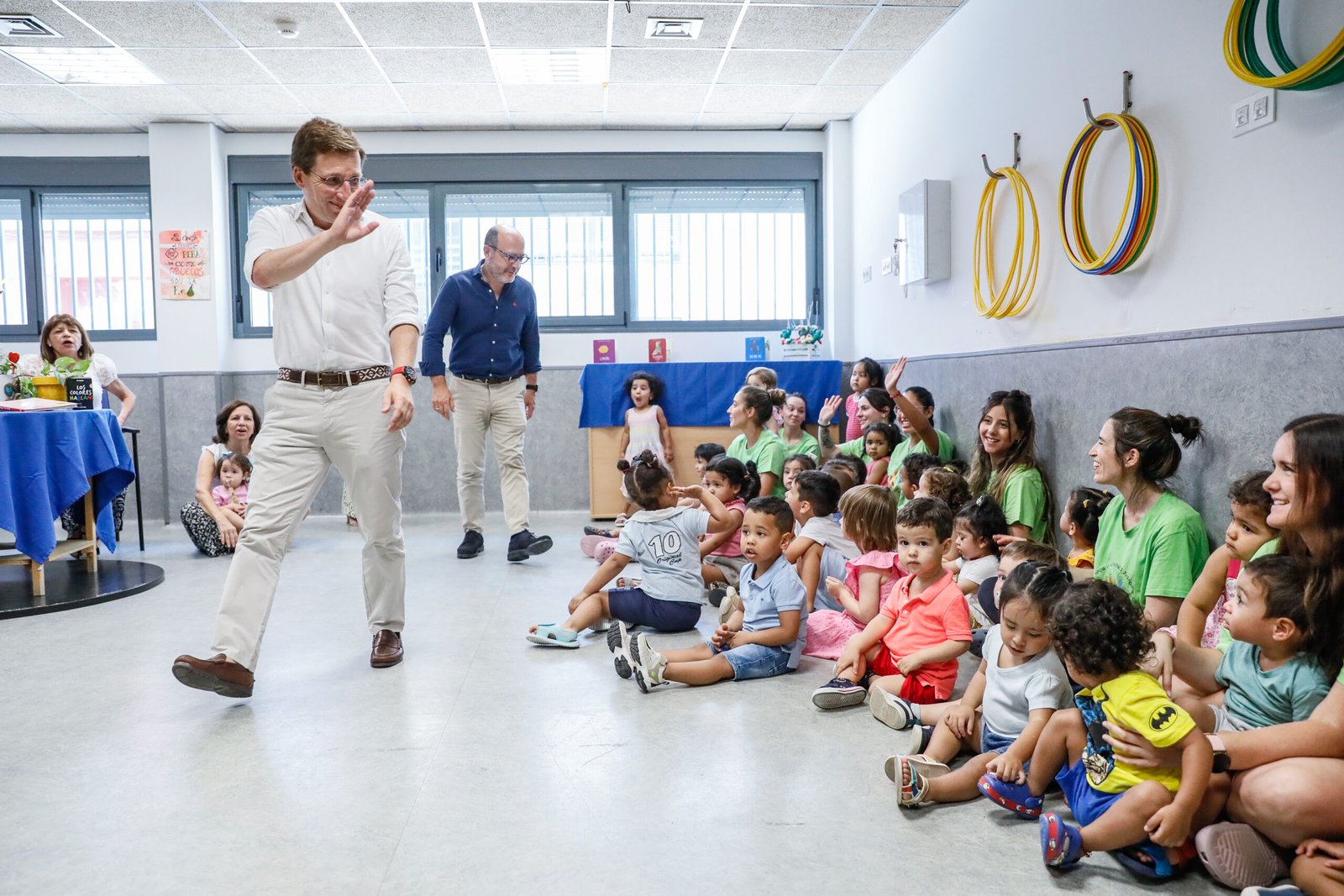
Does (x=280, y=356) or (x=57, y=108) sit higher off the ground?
(x=57, y=108)

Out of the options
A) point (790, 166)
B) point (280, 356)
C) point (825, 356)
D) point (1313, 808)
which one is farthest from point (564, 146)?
point (1313, 808)

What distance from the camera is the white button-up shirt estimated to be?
268 cm

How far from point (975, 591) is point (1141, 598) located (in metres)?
0.67

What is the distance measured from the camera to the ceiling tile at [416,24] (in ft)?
15.3

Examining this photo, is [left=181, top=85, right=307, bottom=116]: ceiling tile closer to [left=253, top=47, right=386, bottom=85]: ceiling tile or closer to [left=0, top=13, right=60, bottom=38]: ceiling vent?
[left=253, top=47, right=386, bottom=85]: ceiling tile

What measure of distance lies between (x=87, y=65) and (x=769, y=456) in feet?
14.3

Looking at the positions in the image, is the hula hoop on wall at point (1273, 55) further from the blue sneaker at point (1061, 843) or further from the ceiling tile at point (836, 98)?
the ceiling tile at point (836, 98)

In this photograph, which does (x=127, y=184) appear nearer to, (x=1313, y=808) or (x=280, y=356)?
(x=280, y=356)

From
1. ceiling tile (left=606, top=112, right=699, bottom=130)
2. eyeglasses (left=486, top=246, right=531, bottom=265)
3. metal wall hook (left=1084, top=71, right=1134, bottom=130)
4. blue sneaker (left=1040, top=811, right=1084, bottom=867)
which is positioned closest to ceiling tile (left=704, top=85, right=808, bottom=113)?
ceiling tile (left=606, top=112, right=699, bottom=130)

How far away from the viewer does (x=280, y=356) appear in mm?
2727

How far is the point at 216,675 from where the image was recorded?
2.48 m

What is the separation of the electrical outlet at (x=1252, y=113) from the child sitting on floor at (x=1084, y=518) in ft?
3.85

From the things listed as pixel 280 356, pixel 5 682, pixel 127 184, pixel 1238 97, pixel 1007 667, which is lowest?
pixel 5 682

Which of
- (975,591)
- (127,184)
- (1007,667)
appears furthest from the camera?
(127,184)
